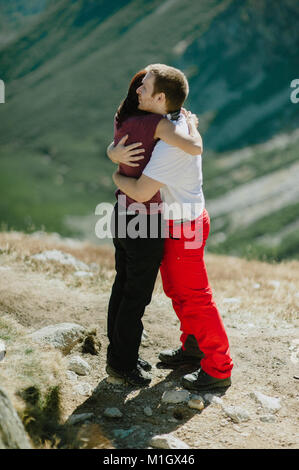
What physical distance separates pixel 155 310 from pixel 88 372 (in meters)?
2.11

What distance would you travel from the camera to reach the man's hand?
15.6ft

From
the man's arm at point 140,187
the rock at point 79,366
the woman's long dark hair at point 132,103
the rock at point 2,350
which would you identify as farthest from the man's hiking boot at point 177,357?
the woman's long dark hair at point 132,103

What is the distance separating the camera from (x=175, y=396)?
5461mm

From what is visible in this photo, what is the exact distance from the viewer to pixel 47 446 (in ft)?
13.6

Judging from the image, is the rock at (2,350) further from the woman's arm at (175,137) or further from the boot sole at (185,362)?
the woman's arm at (175,137)

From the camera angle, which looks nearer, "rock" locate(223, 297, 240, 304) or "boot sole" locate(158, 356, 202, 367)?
"boot sole" locate(158, 356, 202, 367)

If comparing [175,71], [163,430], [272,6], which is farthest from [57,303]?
[272,6]

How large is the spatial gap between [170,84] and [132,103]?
487 millimetres

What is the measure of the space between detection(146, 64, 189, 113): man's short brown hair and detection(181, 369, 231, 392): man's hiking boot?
2.96 metres

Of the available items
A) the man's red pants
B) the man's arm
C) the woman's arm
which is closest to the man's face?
the woman's arm

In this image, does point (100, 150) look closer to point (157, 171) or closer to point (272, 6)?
point (272, 6)

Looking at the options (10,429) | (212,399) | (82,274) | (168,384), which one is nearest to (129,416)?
(168,384)

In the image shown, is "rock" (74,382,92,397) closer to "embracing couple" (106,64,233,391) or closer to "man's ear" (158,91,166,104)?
"embracing couple" (106,64,233,391)

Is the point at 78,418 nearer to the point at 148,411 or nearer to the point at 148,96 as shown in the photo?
the point at 148,411
